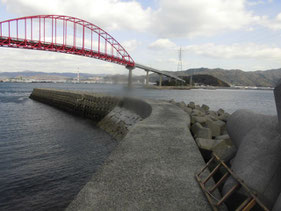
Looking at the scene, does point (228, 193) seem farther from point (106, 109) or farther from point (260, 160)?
point (106, 109)

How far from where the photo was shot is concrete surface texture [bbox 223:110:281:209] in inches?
103

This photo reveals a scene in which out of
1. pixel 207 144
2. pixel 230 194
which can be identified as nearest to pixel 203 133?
pixel 207 144

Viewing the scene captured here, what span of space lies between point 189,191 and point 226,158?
1280 millimetres

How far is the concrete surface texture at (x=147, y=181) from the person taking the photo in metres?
2.72

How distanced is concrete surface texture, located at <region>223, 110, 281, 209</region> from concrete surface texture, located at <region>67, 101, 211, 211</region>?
67cm

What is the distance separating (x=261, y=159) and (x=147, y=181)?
5.60 feet

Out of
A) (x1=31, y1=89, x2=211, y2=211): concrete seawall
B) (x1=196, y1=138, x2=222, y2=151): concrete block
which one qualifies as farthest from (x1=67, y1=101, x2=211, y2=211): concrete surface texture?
(x1=196, y1=138, x2=222, y2=151): concrete block

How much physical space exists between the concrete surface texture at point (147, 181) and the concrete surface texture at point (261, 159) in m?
0.67

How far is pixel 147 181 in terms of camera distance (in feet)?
10.8

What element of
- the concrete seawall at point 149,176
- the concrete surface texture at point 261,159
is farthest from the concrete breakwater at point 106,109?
the concrete surface texture at point 261,159

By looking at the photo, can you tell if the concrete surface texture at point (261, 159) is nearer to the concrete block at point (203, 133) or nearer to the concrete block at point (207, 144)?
the concrete block at point (207, 144)

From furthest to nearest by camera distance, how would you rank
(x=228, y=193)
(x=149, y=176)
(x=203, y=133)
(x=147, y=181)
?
(x=203, y=133), (x=149, y=176), (x=147, y=181), (x=228, y=193)

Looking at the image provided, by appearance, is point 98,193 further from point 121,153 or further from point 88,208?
point 121,153

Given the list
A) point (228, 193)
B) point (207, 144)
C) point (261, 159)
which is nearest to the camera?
point (228, 193)
